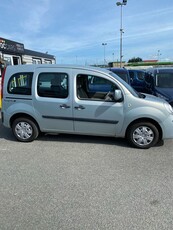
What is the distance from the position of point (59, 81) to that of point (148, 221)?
326 centimetres

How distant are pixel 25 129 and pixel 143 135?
276 cm

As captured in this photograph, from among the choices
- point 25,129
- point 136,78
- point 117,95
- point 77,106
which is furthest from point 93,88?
point 136,78

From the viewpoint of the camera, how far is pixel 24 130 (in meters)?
4.93

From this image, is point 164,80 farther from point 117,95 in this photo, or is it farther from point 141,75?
point 141,75

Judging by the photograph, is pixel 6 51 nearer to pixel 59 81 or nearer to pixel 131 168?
pixel 59 81

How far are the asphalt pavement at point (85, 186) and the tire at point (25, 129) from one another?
21 cm

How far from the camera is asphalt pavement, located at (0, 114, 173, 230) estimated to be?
244 centimetres

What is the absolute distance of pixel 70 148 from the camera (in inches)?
180

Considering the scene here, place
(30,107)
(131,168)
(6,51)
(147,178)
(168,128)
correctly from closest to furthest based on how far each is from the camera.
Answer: (147,178) → (131,168) → (168,128) → (30,107) → (6,51)

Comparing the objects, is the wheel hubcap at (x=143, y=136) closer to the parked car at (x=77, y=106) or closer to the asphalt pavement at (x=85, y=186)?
the parked car at (x=77, y=106)

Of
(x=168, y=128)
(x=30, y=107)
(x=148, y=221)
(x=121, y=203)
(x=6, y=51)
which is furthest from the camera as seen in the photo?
(x=6, y=51)

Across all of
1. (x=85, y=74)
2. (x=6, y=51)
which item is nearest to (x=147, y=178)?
(x=85, y=74)

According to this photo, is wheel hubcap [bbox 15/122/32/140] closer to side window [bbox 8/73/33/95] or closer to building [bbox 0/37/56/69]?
side window [bbox 8/73/33/95]

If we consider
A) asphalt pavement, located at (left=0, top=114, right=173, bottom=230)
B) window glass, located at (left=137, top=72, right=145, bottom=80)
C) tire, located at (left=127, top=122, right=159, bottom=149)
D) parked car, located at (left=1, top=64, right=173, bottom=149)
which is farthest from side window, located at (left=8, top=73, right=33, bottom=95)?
window glass, located at (left=137, top=72, right=145, bottom=80)
